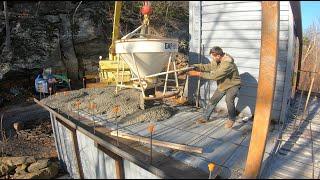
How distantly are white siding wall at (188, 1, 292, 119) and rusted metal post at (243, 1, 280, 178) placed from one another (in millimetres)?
2483

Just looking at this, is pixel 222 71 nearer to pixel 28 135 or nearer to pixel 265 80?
pixel 265 80

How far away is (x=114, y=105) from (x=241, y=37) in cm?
313

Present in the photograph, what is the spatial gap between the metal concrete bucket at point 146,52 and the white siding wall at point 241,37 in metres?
0.84

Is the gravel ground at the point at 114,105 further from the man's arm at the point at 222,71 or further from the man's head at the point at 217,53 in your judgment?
the man's head at the point at 217,53

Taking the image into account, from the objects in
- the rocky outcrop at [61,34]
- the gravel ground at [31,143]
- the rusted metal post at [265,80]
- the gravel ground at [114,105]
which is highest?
the rocky outcrop at [61,34]

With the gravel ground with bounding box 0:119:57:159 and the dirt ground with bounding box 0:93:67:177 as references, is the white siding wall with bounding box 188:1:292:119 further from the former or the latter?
the gravel ground with bounding box 0:119:57:159

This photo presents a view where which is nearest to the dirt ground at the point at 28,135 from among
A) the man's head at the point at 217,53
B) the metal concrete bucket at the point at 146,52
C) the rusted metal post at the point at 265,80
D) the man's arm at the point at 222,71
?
the metal concrete bucket at the point at 146,52

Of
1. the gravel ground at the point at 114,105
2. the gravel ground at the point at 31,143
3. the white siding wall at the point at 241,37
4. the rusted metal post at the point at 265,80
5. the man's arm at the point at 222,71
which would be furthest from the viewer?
the gravel ground at the point at 31,143

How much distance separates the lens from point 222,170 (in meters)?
3.48

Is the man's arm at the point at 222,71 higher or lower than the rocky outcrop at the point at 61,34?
lower

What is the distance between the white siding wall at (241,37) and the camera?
203 inches

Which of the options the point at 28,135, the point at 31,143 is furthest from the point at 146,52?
the point at 28,135

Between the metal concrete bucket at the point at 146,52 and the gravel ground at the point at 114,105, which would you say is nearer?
the metal concrete bucket at the point at 146,52

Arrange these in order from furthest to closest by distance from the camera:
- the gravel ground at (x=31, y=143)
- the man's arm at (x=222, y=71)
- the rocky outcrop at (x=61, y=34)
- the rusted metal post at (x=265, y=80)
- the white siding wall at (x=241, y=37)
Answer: the rocky outcrop at (x=61, y=34) < the gravel ground at (x=31, y=143) < the white siding wall at (x=241, y=37) < the man's arm at (x=222, y=71) < the rusted metal post at (x=265, y=80)
